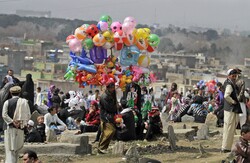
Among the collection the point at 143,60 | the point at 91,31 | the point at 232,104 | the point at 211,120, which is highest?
the point at 91,31

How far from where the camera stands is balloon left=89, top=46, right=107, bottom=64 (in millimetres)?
19594

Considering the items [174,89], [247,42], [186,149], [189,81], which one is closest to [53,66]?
[189,81]

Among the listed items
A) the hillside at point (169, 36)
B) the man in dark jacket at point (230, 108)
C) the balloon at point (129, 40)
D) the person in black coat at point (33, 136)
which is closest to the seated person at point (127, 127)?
the person in black coat at point (33, 136)

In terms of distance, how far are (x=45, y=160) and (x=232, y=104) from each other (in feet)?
11.6

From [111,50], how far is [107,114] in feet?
21.9

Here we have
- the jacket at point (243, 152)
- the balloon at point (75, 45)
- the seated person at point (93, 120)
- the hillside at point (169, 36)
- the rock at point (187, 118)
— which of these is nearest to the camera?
the jacket at point (243, 152)

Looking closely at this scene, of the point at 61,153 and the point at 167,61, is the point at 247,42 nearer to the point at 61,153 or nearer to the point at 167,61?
the point at 167,61

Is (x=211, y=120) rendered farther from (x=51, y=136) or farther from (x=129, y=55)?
(x=51, y=136)

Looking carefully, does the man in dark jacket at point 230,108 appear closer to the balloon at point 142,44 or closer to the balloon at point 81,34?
the balloon at point 142,44

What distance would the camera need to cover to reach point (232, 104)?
514 inches

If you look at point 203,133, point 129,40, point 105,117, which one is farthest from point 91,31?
point 105,117

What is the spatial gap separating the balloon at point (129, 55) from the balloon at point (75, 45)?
47.8 inches

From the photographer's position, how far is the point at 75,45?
20.1m

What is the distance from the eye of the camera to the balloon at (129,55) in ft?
64.5
